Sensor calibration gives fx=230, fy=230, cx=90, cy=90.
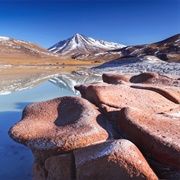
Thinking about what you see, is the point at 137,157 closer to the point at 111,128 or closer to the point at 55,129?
the point at 111,128

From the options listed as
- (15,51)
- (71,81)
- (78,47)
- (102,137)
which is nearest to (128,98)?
(102,137)

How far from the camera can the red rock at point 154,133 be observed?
1.51 metres

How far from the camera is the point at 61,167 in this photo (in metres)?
1.67

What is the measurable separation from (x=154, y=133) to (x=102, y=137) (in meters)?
0.38

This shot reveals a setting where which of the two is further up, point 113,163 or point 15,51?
point 113,163

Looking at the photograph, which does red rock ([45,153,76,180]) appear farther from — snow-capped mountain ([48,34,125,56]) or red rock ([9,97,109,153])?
snow-capped mountain ([48,34,125,56])

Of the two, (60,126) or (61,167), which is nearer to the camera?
(61,167)

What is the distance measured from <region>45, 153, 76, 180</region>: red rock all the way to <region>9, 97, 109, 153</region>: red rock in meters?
0.06

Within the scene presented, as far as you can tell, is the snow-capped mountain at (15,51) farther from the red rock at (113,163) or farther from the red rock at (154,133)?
the red rock at (113,163)

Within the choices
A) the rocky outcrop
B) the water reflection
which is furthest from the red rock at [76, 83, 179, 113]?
the water reflection

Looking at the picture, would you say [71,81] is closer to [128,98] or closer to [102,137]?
[128,98]

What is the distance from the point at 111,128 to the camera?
6.40ft

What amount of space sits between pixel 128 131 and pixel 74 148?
1.49 ft

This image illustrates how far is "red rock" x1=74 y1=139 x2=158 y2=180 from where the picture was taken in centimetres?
138
